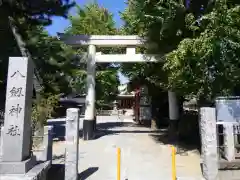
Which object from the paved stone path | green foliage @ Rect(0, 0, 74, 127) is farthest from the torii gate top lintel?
the paved stone path

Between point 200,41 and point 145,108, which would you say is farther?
point 145,108

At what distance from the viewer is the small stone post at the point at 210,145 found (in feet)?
24.7

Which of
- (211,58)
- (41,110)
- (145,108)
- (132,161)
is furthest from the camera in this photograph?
(145,108)

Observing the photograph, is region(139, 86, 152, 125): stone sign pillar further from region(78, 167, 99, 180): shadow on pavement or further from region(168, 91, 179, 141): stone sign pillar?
region(78, 167, 99, 180): shadow on pavement

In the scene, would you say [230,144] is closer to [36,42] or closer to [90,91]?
[90,91]

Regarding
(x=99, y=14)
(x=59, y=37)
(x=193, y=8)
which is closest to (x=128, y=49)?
(x=59, y=37)

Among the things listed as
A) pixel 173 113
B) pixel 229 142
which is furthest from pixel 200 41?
pixel 173 113

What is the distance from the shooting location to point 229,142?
7.86 meters

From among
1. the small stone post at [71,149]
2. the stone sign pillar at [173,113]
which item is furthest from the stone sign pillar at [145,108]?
the small stone post at [71,149]

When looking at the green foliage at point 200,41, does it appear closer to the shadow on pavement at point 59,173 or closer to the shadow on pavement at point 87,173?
the shadow on pavement at point 87,173

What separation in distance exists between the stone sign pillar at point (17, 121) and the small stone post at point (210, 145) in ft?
13.6

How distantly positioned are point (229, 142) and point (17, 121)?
515cm

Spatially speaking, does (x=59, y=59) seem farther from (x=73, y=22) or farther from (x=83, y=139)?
(x=73, y=22)

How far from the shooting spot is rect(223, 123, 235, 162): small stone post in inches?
308
